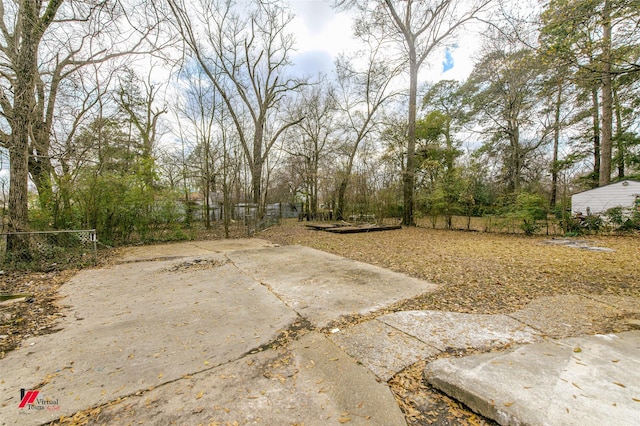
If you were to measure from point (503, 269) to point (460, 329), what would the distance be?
2929 millimetres

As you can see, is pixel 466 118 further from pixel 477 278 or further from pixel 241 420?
pixel 241 420

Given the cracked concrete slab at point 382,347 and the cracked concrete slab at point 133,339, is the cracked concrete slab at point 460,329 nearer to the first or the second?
the cracked concrete slab at point 382,347

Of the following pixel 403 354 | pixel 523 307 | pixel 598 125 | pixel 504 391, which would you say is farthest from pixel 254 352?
pixel 598 125

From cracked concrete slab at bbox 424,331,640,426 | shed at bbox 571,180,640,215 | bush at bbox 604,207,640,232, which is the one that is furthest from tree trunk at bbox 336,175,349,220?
cracked concrete slab at bbox 424,331,640,426

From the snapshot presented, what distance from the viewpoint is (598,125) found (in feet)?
43.2

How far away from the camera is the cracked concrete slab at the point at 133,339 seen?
166cm

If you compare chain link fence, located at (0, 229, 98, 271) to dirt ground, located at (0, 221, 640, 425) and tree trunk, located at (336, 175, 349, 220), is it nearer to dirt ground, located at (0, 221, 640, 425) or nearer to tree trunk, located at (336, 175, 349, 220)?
dirt ground, located at (0, 221, 640, 425)

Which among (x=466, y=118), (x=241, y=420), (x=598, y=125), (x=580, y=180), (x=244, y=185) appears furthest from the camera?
(x=244, y=185)

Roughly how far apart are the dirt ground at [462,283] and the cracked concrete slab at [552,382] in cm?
12

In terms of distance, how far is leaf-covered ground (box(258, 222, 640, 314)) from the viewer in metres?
3.18

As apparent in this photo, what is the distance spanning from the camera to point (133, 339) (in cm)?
228

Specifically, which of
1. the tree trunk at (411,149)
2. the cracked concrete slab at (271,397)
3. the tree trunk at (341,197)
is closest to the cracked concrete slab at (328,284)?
the cracked concrete slab at (271,397)

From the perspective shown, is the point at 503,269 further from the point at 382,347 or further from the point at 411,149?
the point at 411,149

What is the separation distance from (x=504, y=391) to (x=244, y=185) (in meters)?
17.4
